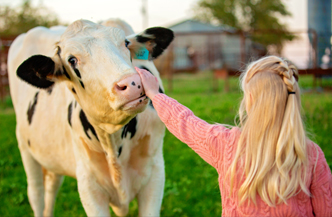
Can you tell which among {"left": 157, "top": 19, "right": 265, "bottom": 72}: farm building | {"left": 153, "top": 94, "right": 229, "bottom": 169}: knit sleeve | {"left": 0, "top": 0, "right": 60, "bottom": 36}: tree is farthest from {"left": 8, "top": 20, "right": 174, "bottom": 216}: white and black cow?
{"left": 0, "top": 0, "right": 60, "bottom": 36}: tree

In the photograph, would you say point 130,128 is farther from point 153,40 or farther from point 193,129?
point 193,129

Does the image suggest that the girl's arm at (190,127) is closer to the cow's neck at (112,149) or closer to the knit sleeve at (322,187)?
the knit sleeve at (322,187)

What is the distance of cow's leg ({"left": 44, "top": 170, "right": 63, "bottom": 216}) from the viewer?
14.8ft

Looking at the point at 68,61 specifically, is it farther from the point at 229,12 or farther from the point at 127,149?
the point at 229,12

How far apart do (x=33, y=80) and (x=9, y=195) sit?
305 centimetres

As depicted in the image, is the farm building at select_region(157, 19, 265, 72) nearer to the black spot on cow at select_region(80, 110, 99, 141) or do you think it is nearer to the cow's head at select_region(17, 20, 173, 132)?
the black spot on cow at select_region(80, 110, 99, 141)

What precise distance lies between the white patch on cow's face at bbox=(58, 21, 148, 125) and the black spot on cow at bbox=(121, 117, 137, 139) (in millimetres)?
336

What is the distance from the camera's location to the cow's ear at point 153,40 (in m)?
2.87

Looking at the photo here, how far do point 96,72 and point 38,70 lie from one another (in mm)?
584

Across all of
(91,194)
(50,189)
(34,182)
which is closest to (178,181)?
(50,189)

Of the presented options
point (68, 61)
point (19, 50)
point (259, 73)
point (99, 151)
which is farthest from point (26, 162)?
point (259, 73)

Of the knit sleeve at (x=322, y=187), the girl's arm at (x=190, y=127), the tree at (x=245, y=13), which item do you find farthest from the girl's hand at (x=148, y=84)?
the tree at (x=245, y=13)

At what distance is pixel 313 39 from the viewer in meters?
13.3

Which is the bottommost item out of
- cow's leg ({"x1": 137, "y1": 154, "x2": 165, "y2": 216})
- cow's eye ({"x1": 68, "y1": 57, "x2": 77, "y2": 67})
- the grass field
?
the grass field
